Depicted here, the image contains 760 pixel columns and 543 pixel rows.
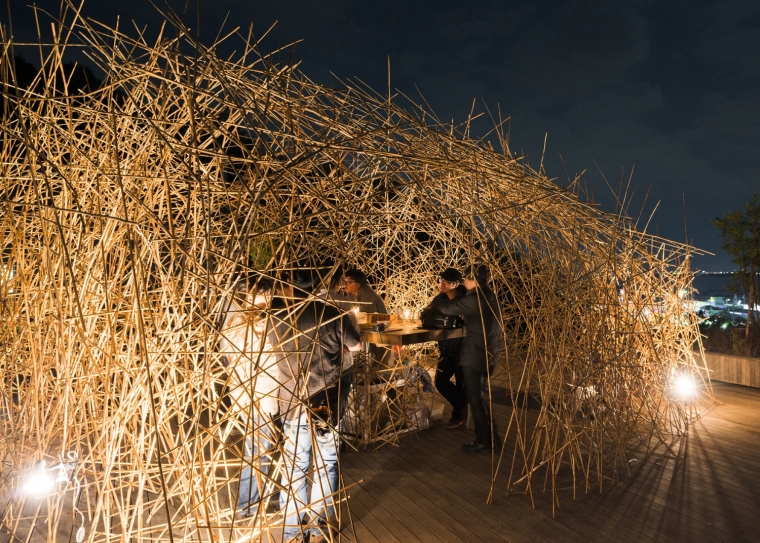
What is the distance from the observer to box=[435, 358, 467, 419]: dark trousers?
15.2 ft

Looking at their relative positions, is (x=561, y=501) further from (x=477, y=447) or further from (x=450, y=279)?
(x=450, y=279)

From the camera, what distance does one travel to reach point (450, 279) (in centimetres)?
438

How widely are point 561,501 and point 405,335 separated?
4.90 feet

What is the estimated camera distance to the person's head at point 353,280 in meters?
4.25

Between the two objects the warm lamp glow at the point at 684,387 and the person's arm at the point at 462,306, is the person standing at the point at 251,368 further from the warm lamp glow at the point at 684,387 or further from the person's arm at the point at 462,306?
the warm lamp glow at the point at 684,387

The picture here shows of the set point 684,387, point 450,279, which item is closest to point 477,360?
point 450,279

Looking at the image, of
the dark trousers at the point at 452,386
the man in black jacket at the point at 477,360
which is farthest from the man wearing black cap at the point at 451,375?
the man in black jacket at the point at 477,360

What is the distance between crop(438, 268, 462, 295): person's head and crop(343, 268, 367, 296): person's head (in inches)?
26.4

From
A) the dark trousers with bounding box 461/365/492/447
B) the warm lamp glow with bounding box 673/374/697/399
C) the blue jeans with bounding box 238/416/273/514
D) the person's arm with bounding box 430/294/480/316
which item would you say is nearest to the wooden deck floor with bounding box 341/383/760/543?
the dark trousers with bounding box 461/365/492/447

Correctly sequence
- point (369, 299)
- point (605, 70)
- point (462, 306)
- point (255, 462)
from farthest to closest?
point (605, 70)
point (369, 299)
point (462, 306)
point (255, 462)

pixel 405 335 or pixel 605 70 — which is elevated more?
pixel 605 70

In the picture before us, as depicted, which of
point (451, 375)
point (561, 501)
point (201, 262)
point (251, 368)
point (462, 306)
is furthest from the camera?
point (451, 375)

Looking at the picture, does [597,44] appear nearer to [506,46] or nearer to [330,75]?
[506,46]

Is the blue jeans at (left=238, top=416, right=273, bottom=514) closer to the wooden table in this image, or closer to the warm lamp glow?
the wooden table
